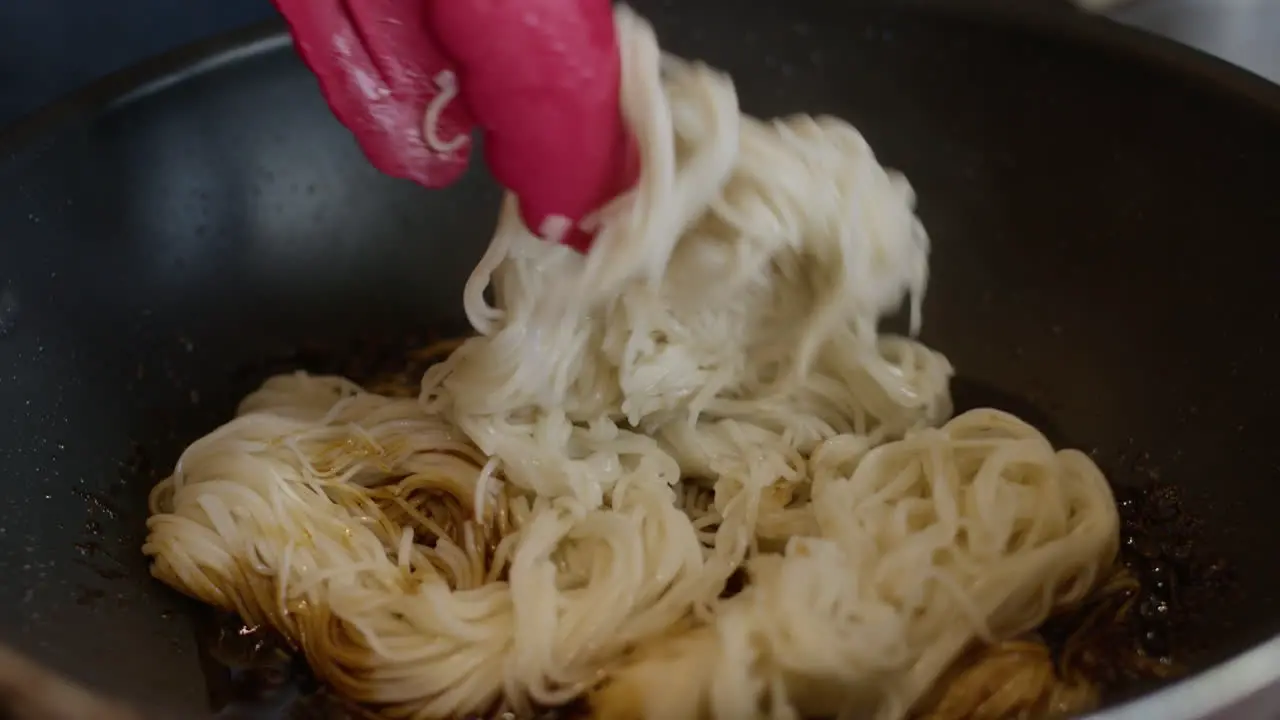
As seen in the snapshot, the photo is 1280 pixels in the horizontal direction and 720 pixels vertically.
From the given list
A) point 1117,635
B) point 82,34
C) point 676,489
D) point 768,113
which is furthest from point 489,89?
point 82,34

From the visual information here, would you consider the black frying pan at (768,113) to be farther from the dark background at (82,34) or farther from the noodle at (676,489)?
the dark background at (82,34)

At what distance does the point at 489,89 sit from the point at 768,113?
91 cm

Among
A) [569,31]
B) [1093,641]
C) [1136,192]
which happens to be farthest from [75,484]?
[1136,192]

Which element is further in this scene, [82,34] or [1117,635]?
[82,34]

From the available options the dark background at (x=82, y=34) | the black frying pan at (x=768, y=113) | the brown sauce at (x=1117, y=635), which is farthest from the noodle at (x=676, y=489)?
the dark background at (x=82, y=34)

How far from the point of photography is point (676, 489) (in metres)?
1.58

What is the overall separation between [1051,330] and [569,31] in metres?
1.02

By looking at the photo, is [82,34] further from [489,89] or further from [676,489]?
[676,489]

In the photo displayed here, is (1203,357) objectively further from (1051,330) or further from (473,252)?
(473,252)

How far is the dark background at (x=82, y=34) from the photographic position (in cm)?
207

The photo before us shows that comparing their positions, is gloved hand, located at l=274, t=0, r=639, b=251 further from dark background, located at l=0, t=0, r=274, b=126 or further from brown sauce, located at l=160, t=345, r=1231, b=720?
dark background, located at l=0, t=0, r=274, b=126

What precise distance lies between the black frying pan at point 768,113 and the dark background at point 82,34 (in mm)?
428

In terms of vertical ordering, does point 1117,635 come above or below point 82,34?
above

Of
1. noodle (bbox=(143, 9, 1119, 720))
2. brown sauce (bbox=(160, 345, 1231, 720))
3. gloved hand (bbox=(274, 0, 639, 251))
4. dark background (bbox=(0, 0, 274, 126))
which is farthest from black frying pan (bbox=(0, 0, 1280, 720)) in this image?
gloved hand (bbox=(274, 0, 639, 251))
